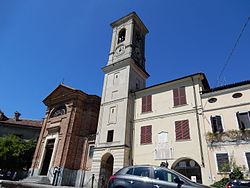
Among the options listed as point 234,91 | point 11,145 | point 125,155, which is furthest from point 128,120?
point 11,145

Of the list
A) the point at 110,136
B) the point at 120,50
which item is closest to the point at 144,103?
the point at 110,136

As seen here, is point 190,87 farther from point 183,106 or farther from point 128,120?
point 128,120

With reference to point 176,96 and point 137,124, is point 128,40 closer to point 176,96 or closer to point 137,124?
point 176,96

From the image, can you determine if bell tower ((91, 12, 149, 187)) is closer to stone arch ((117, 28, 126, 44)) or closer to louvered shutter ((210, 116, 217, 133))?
stone arch ((117, 28, 126, 44))

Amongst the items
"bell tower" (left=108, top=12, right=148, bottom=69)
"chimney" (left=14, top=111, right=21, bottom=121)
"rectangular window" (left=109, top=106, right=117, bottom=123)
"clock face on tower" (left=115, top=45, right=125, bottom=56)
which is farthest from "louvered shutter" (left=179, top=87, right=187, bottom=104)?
"chimney" (left=14, top=111, right=21, bottom=121)

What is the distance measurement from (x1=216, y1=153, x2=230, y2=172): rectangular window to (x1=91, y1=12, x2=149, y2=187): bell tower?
7.56 m

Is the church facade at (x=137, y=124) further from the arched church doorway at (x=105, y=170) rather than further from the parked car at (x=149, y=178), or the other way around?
the parked car at (x=149, y=178)

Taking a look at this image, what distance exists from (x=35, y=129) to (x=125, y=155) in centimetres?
2204

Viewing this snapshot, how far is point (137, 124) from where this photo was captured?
19.3m

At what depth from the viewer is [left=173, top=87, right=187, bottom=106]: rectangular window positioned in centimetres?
1774

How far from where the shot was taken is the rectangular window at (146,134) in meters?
17.8

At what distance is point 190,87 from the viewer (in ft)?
58.4

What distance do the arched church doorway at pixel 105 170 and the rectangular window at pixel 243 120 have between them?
38.9ft

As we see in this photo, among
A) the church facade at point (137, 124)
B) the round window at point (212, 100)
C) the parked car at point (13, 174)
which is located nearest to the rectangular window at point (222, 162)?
the church facade at point (137, 124)
